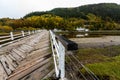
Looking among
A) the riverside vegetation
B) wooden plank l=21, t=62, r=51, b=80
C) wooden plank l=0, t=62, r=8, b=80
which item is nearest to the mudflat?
wooden plank l=21, t=62, r=51, b=80

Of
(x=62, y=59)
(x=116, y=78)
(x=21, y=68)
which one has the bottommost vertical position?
(x=116, y=78)

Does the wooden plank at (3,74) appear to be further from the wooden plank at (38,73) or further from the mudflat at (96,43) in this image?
the mudflat at (96,43)

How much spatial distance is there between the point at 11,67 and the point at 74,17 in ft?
498

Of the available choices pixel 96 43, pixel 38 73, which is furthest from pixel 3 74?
pixel 96 43

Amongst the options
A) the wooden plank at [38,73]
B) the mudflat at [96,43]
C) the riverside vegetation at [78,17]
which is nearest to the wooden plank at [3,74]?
the wooden plank at [38,73]

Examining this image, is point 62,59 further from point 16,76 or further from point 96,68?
point 96,68

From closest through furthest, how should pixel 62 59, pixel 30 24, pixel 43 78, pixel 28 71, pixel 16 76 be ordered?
pixel 62 59 → pixel 43 78 → pixel 16 76 → pixel 28 71 → pixel 30 24

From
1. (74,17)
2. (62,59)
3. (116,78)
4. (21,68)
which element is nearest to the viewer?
(62,59)

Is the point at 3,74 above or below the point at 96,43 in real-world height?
above

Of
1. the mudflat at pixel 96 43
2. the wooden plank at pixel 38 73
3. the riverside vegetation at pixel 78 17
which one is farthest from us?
the riverside vegetation at pixel 78 17

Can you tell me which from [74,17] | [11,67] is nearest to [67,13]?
[74,17]

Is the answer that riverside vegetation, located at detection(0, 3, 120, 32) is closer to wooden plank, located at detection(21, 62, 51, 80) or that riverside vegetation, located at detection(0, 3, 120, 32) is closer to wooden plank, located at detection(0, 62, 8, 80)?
wooden plank, located at detection(0, 62, 8, 80)

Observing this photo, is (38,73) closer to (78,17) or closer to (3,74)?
(3,74)

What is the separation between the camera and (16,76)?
462 centimetres
